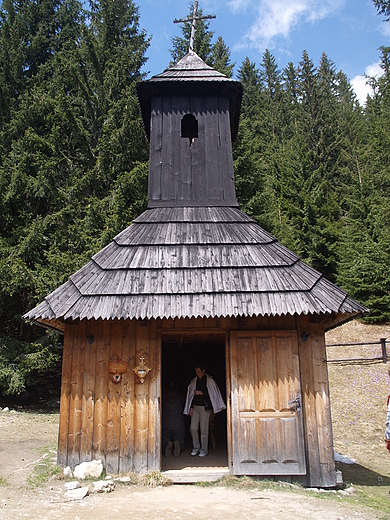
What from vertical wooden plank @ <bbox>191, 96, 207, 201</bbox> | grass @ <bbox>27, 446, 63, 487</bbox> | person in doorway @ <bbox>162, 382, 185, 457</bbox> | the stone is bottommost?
grass @ <bbox>27, 446, 63, 487</bbox>

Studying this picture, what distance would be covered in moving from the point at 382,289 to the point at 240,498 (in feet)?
46.9

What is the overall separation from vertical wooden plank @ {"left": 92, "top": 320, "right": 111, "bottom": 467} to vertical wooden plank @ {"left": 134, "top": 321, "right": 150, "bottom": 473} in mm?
456

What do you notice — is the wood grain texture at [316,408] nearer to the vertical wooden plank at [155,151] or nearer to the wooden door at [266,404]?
the wooden door at [266,404]

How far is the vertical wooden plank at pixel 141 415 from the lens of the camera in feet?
19.7

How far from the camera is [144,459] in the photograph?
6000mm

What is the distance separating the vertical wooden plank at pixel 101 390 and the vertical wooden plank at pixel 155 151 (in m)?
3.38

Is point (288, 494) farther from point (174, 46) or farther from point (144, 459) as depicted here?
point (174, 46)

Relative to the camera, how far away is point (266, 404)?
20.0 ft

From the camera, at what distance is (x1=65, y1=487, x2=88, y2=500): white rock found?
5105 mm

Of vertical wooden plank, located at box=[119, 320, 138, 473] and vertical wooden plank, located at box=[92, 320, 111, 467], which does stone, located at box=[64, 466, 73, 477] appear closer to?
vertical wooden plank, located at box=[92, 320, 111, 467]

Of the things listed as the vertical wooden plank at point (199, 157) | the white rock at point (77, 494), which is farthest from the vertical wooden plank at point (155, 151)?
the white rock at point (77, 494)

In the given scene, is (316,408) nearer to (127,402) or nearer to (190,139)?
(127,402)

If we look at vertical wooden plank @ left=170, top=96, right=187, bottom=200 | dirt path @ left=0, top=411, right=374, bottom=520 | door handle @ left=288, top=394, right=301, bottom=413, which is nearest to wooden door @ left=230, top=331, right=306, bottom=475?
door handle @ left=288, top=394, right=301, bottom=413

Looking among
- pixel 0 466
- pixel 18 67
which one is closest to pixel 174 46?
pixel 18 67
